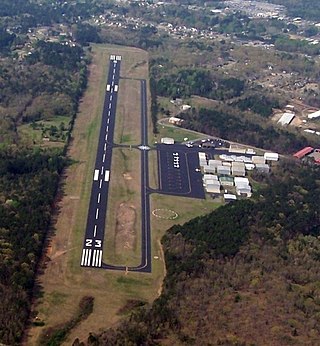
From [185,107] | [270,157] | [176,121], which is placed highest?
[270,157]

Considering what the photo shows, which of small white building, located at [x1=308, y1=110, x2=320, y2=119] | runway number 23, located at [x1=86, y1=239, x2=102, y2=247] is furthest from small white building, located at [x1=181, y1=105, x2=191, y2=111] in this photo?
runway number 23, located at [x1=86, y1=239, x2=102, y2=247]

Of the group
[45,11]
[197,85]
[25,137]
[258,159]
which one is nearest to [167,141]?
[258,159]

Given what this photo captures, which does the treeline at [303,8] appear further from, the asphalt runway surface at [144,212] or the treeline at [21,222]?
the treeline at [21,222]

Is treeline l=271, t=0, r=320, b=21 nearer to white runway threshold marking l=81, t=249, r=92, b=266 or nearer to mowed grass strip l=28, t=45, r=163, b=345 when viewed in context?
mowed grass strip l=28, t=45, r=163, b=345

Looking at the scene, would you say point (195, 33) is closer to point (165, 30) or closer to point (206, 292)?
point (165, 30)

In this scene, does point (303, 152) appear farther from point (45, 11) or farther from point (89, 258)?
point (45, 11)
